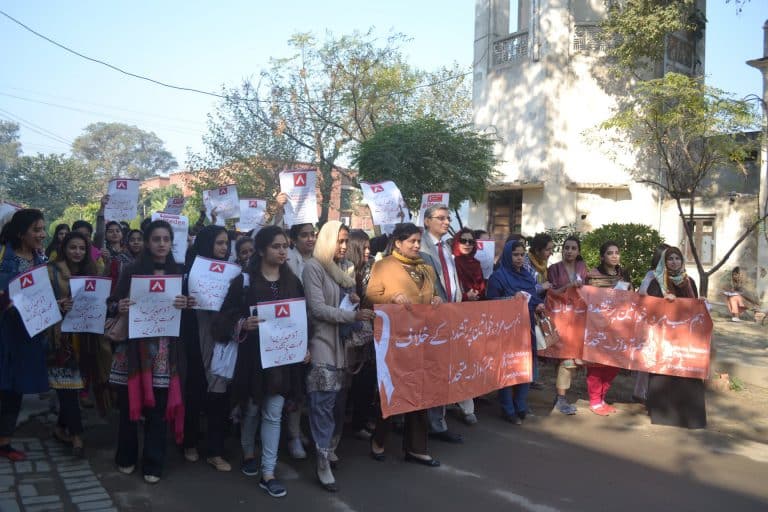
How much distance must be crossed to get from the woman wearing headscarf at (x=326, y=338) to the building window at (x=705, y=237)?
1484 cm

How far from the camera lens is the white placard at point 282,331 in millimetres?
4719

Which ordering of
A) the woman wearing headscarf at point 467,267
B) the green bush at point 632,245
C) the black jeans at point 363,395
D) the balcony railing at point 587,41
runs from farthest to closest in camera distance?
the balcony railing at point 587,41, the green bush at point 632,245, the woman wearing headscarf at point 467,267, the black jeans at point 363,395

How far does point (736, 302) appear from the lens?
6645 millimetres

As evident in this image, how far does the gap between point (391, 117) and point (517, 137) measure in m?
6.00

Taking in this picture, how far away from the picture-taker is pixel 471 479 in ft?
16.8

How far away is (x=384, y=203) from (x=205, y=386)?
3499mm

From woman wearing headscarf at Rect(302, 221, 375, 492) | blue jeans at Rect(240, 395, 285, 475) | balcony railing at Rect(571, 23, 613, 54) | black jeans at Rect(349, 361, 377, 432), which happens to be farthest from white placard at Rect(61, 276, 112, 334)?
balcony railing at Rect(571, 23, 613, 54)

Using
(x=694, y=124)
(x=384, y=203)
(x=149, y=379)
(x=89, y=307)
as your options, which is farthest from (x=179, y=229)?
(x=694, y=124)

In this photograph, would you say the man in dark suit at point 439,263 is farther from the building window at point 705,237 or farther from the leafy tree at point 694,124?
the building window at point 705,237

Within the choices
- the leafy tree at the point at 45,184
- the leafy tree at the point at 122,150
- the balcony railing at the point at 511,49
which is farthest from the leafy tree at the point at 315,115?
the leafy tree at the point at 122,150

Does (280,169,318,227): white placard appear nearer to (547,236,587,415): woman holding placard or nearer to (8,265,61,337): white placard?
(8,265,61,337): white placard

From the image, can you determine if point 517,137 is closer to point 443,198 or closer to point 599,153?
point 599,153

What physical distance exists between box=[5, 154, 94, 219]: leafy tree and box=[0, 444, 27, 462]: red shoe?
130ft

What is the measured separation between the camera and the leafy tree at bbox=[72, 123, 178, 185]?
89.1m
